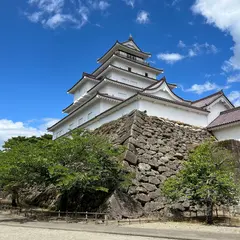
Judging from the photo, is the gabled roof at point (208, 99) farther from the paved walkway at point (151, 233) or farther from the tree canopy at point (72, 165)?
the paved walkway at point (151, 233)

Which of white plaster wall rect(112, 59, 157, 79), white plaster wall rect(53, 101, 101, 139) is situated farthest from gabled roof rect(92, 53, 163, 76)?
white plaster wall rect(53, 101, 101, 139)

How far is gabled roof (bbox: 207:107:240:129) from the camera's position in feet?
53.3

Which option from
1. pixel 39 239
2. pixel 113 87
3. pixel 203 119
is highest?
pixel 113 87

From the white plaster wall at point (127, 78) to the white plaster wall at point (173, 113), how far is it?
836 cm

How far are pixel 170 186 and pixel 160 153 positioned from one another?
3690 mm

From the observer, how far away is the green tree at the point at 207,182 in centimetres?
966

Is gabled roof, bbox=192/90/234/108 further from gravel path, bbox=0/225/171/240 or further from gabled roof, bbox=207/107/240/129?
gravel path, bbox=0/225/171/240

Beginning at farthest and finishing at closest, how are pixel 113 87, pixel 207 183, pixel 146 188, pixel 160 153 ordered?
1. pixel 113 87
2. pixel 160 153
3. pixel 146 188
4. pixel 207 183

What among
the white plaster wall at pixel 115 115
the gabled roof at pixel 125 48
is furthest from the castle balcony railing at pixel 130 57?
the white plaster wall at pixel 115 115

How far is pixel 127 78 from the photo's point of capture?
24.6 metres

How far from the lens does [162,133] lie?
1537 cm

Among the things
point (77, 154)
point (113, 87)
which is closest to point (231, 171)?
point (77, 154)

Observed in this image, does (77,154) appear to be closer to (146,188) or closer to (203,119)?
(146,188)

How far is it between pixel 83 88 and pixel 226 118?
14714 mm
